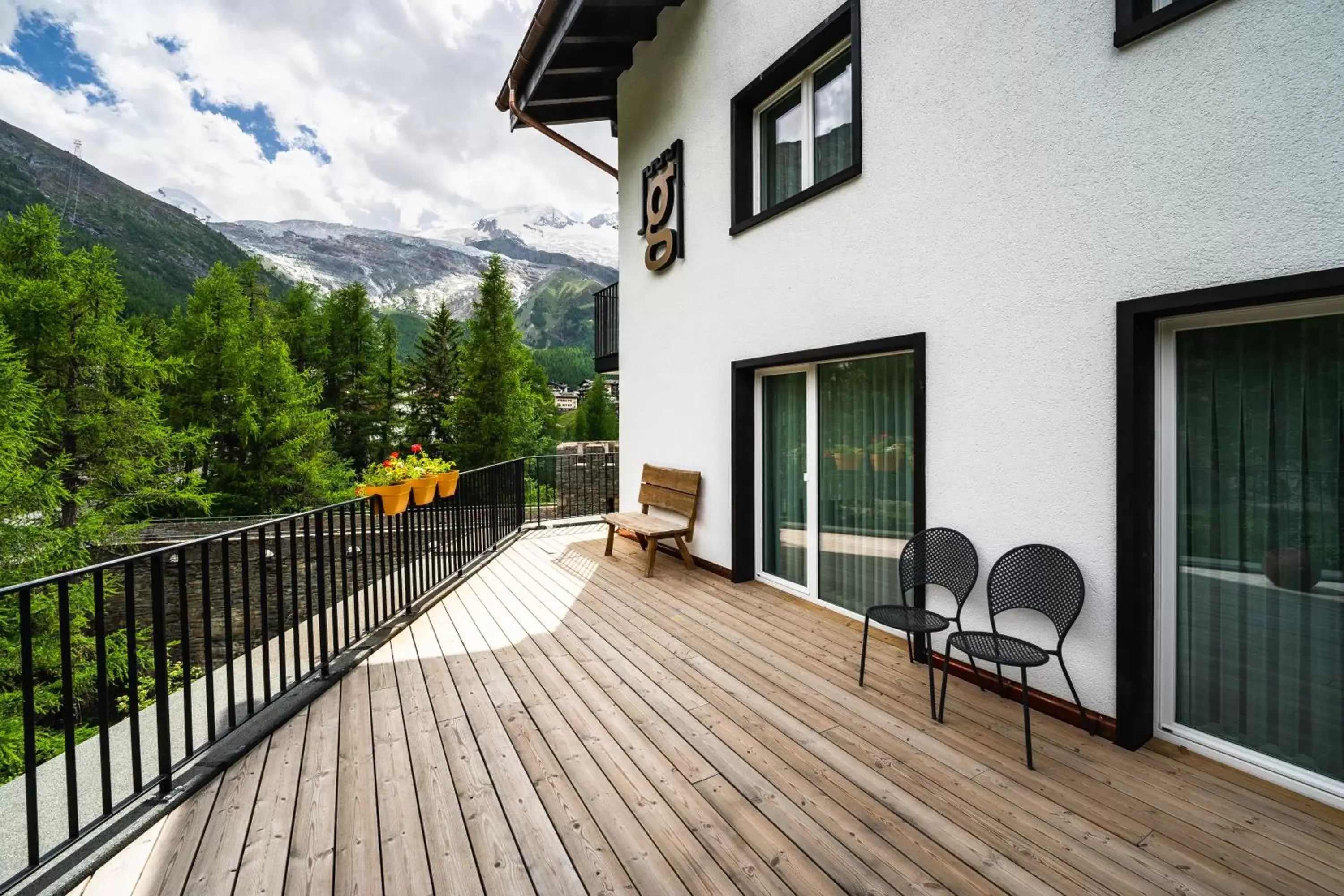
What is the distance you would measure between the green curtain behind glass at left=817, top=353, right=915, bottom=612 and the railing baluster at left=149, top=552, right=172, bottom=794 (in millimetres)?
3606

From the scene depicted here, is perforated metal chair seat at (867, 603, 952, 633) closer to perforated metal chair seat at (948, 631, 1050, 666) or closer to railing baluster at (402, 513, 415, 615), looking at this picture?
perforated metal chair seat at (948, 631, 1050, 666)

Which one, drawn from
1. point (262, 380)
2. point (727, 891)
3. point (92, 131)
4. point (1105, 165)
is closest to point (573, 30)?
point (1105, 165)

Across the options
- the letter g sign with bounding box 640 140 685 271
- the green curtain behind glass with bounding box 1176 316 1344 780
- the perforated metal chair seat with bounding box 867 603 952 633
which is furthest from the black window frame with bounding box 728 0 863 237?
the perforated metal chair seat with bounding box 867 603 952 633

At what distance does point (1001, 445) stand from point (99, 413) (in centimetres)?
1644

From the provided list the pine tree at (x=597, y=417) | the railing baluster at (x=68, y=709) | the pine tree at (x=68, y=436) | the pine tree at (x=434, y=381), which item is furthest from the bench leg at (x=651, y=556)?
the pine tree at (x=597, y=417)

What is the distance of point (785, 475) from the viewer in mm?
4793

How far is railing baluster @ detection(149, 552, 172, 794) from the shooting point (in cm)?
211

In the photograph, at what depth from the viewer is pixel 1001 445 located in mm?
2949

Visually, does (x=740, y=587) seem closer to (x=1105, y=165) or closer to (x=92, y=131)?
(x=1105, y=165)

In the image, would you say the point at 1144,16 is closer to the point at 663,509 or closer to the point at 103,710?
the point at 103,710

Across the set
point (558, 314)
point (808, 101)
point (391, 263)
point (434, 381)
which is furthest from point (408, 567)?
point (391, 263)

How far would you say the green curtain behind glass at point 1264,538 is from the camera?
2.10 metres

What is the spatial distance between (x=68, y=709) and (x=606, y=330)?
24.2 ft

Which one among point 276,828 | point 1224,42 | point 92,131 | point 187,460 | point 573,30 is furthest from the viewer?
point 92,131
